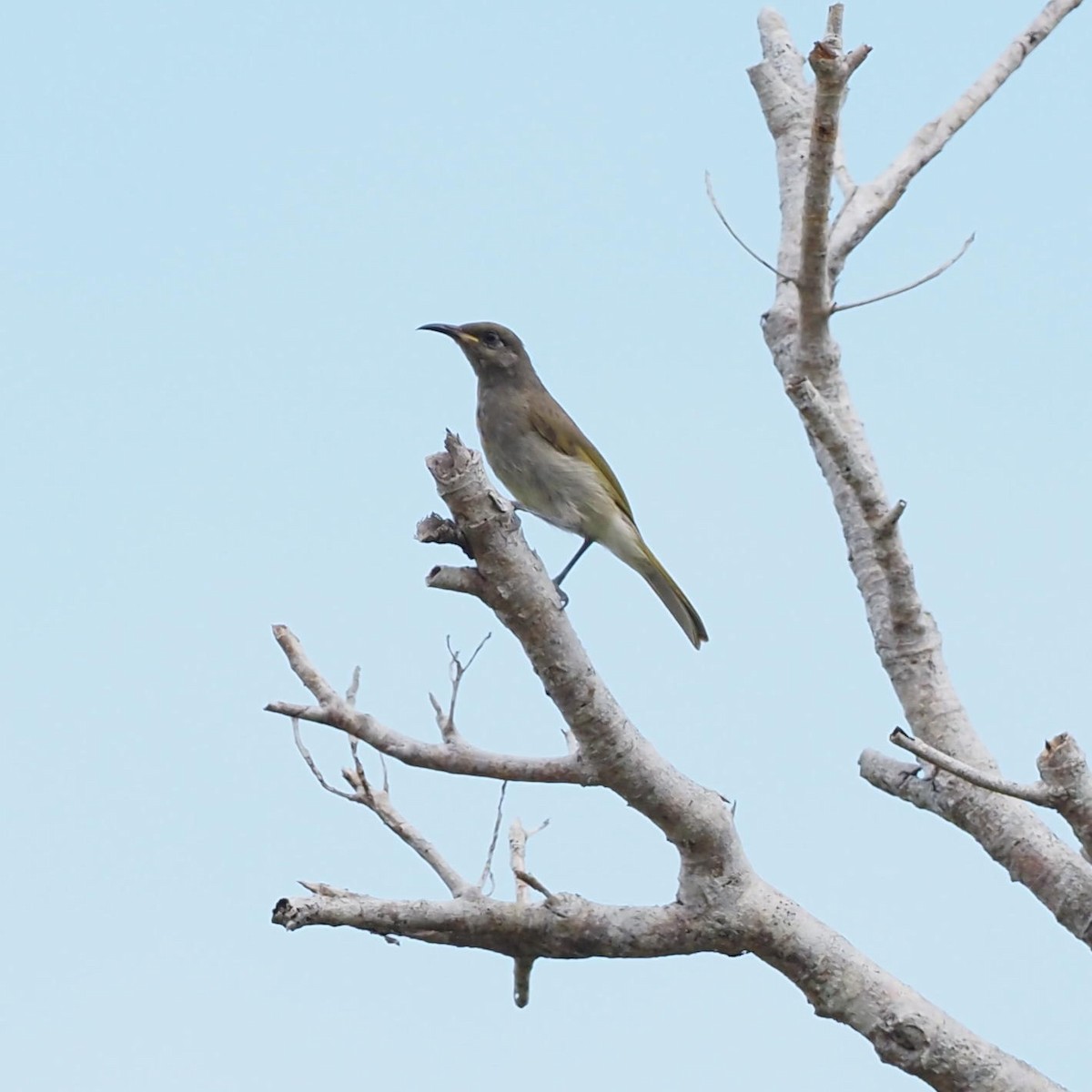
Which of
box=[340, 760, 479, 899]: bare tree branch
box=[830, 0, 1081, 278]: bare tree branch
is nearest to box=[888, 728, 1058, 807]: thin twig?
box=[340, 760, 479, 899]: bare tree branch

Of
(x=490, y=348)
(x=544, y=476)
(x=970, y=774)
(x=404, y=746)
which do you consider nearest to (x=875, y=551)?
(x=970, y=774)

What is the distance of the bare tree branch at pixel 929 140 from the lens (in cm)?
888

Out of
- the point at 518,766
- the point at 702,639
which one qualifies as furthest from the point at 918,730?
the point at 518,766

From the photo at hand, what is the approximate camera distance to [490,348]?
916 cm

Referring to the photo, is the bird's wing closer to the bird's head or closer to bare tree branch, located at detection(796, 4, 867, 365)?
the bird's head

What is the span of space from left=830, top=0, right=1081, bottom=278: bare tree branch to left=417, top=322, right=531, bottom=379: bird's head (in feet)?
6.21

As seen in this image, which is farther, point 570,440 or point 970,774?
point 570,440

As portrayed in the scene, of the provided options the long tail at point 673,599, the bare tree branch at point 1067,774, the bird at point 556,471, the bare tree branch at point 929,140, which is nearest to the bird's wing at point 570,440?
the bird at point 556,471

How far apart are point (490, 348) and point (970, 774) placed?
4.67 metres

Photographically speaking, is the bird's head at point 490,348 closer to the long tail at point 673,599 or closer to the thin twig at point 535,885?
the long tail at point 673,599

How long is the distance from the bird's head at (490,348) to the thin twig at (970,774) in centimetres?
439

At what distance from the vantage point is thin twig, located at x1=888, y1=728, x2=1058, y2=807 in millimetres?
5219

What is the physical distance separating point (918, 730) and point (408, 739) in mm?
2669

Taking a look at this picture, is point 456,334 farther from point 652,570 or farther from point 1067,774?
point 1067,774
